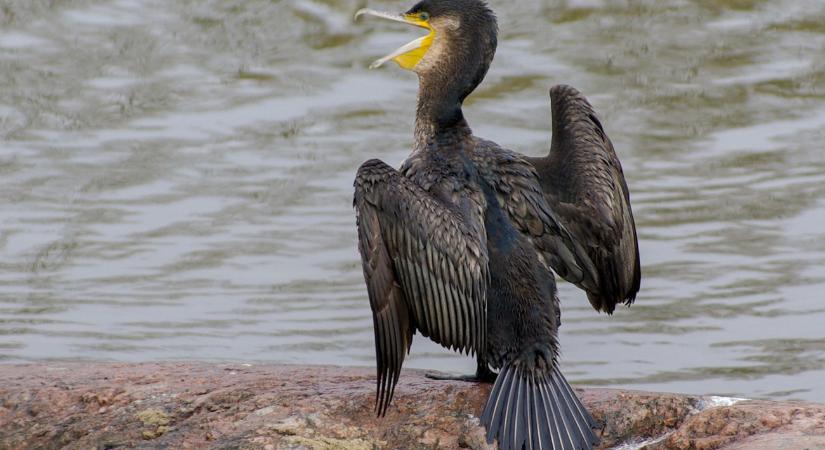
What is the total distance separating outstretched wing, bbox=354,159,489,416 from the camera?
16.3 feet

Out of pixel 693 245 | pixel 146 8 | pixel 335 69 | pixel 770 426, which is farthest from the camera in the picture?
pixel 146 8

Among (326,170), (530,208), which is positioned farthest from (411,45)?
(326,170)

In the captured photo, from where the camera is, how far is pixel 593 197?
5.54 metres

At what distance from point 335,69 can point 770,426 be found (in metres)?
6.88

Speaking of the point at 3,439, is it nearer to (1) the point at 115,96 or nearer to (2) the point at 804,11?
(1) the point at 115,96

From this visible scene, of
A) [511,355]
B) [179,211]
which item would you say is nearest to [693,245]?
[179,211]

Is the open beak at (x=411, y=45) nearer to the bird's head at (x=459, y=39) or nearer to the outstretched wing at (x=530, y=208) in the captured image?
the bird's head at (x=459, y=39)

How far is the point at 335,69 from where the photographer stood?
1119cm

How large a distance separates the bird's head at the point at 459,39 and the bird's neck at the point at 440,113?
30mm

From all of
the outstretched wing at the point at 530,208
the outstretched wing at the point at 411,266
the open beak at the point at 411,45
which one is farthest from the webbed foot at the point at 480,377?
the open beak at the point at 411,45

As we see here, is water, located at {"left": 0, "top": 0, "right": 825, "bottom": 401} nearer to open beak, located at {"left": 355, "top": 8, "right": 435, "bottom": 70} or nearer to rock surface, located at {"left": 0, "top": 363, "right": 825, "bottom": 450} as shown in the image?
open beak, located at {"left": 355, "top": 8, "right": 435, "bottom": 70}

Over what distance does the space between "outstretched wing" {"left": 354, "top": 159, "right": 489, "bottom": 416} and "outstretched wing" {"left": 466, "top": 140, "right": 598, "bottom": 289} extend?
0.33 metres

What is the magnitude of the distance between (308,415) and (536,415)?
691 millimetres

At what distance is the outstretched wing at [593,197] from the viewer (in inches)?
218
